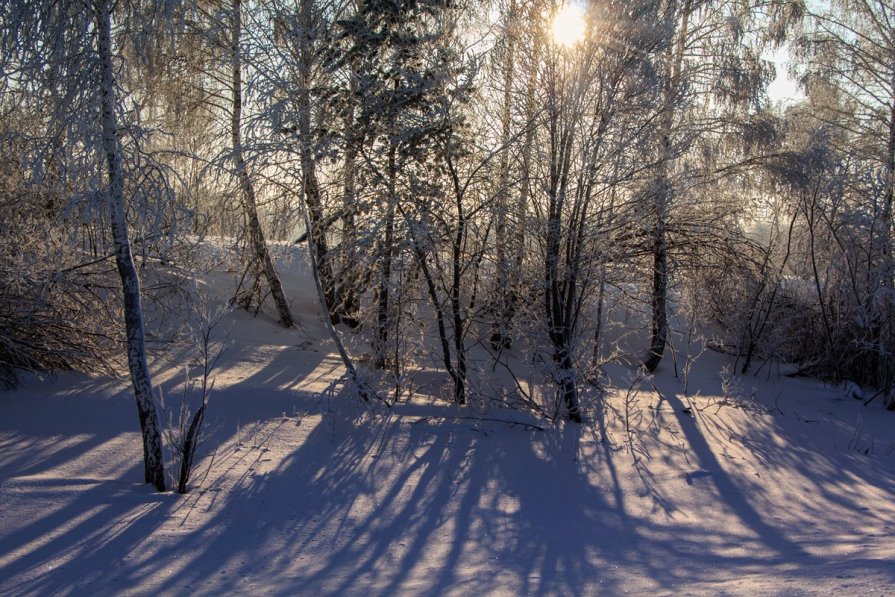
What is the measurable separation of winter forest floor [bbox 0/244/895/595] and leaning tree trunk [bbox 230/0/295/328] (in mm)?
1811

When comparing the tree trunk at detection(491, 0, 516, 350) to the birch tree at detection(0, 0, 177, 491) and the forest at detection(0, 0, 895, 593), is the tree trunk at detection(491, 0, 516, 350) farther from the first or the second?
the birch tree at detection(0, 0, 177, 491)

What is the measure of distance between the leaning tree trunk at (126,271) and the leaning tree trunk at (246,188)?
2.45 meters

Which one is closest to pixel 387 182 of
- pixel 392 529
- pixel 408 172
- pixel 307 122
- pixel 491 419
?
pixel 408 172

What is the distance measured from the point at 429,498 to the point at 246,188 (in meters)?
4.41

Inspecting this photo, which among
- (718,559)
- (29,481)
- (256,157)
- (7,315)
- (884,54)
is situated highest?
(884,54)

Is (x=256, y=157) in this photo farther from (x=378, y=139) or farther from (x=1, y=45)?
(x=1, y=45)

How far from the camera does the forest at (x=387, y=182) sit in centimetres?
552

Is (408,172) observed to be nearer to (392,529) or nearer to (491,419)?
(491,419)

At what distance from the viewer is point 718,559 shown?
5004 mm

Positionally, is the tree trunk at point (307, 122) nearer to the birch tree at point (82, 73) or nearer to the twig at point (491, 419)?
the twig at point (491, 419)

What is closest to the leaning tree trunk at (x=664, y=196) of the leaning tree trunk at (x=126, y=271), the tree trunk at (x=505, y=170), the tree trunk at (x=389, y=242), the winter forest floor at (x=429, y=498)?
the tree trunk at (x=505, y=170)

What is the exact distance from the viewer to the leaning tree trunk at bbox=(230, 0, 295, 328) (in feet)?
27.2

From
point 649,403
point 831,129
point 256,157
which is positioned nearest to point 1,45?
point 256,157

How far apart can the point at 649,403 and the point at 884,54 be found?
7.64 m
